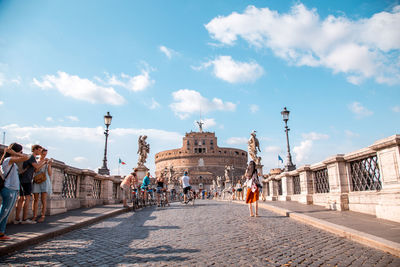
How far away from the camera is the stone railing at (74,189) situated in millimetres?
8711

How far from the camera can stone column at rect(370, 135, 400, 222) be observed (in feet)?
20.0

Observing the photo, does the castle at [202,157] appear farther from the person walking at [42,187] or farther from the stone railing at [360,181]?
the person walking at [42,187]

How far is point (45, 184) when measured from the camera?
702 cm

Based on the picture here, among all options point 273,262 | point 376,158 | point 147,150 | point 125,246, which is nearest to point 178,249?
point 125,246

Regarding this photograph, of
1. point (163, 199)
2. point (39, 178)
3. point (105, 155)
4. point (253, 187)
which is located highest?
point (105, 155)

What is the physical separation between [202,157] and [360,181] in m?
89.3

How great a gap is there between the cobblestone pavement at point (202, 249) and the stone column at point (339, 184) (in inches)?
128

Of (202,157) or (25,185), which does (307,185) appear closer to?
(25,185)

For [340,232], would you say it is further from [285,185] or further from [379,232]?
[285,185]

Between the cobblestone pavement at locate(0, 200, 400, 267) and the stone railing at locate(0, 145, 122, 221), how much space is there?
9.28ft

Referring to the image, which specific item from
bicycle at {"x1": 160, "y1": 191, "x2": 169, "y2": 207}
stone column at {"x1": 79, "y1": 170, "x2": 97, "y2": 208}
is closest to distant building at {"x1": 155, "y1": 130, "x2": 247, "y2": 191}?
bicycle at {"x1": 160, "y1": 191, "x2": 169, "y2": 207}

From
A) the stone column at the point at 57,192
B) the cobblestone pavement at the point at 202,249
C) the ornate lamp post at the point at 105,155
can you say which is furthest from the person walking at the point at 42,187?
the ornate lamp post at the point at 105,155

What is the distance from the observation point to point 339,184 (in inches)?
347

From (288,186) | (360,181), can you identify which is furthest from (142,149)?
(360,181)
